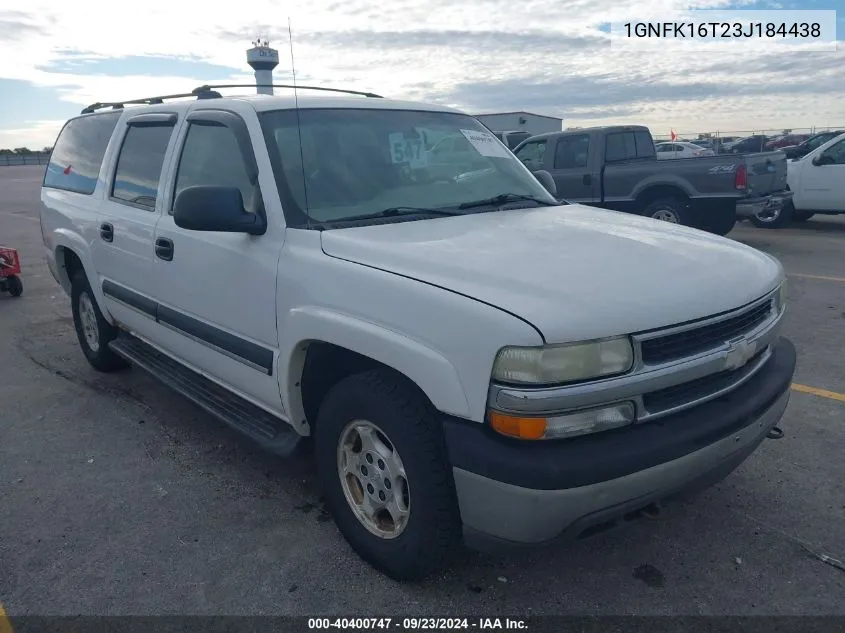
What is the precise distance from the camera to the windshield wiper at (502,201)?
11.2 feet

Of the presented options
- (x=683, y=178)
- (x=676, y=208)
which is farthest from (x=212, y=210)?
(x=676, y=208)

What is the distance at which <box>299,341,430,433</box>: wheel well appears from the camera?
2.79 meters

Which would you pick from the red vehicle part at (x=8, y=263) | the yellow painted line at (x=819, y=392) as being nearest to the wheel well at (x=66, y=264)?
the red vehicle part at (x=8, y=263)

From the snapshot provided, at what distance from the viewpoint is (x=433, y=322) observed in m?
2.29

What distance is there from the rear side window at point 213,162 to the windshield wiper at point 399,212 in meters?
0.49

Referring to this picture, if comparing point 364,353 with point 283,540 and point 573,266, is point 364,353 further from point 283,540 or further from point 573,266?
point 283,540

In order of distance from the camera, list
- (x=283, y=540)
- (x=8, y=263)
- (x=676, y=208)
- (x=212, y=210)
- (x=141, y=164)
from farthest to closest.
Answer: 1. (x=676, y=208)
2. (x=8, y=263)
3. (x=141, y=164)
4. (x=283, y=540)
5. (x=212, y=210)

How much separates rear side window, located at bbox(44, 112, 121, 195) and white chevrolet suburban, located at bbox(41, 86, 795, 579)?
0.81 m

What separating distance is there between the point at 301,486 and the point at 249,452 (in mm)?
555

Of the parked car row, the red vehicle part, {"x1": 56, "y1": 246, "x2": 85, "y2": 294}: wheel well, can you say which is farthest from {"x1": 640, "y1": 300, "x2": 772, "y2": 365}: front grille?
the red vehicle part

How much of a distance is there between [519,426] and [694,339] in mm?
730

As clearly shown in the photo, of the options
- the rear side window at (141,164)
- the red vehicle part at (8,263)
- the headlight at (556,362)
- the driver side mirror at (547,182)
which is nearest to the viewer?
the headlight at (556,362)

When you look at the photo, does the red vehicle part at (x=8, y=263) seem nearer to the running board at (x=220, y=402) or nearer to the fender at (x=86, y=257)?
the fender at (x=86, y=257)

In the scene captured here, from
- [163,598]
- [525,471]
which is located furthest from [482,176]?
[163,598]
